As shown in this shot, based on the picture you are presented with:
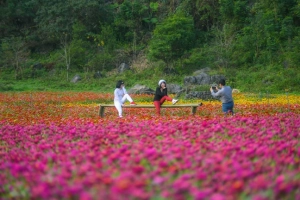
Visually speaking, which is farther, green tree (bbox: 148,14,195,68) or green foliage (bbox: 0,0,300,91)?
green tree (bbox: 148,14,195,68)

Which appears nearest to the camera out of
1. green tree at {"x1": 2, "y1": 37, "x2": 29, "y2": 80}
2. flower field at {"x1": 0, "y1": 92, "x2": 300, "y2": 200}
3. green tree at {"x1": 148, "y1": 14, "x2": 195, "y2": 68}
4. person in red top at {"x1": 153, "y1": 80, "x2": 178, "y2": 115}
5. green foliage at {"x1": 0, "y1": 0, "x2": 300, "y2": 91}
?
flower field at {"x1": 0, "y1": 92, "x2": 300, "y2": 200}

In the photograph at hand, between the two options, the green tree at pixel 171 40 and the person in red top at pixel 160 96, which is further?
the green tree at pixel 171 40

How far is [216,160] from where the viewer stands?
11.0 ft

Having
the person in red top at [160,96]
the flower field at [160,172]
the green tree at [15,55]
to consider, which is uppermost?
the green tree at [15,55]

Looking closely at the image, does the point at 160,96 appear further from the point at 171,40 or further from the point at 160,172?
the point at 171,40

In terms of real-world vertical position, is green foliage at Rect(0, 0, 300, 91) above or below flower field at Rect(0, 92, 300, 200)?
above

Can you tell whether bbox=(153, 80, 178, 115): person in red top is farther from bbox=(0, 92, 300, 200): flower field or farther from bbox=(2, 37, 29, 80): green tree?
bbox=(2, 37, 29, 80): green tree

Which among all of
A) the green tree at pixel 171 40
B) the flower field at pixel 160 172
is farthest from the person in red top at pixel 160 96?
the green tree at pixel 171 40

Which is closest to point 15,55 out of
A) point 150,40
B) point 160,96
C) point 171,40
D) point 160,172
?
point 150,40

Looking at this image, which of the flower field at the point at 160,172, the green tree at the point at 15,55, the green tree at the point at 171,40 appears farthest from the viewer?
the green tree at the point at 15,55

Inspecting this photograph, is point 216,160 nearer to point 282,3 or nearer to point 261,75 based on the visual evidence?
point 261,75

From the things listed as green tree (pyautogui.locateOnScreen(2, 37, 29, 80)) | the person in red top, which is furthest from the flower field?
green tree (pyautogui.locateOnScreen(2, 37, 29, 80))

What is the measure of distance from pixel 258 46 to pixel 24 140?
31.4m

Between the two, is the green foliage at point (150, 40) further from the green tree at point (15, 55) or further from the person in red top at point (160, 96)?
the person in red top at point (160, 96)
